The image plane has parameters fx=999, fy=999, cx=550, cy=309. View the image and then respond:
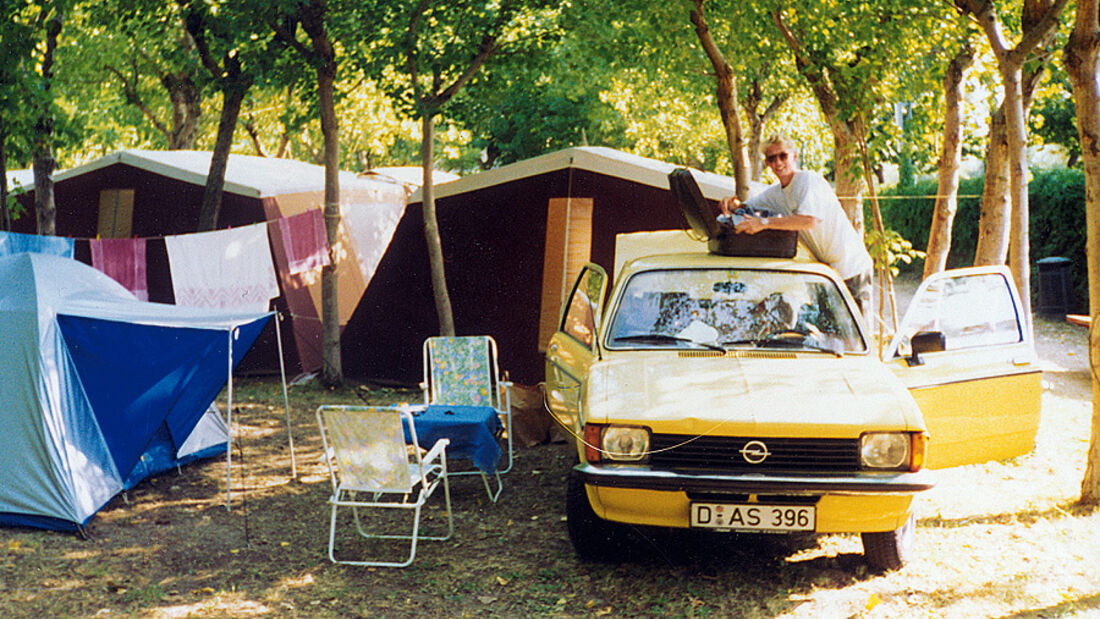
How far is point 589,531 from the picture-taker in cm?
538

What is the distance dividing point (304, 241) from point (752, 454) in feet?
27.2

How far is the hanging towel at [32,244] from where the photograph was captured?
860cm

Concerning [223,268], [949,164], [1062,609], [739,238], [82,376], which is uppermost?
[949,164]

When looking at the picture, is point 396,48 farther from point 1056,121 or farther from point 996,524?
point 1056,121

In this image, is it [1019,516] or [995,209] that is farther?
[995,209]

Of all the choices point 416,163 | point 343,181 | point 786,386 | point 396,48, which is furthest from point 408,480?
point 416,163

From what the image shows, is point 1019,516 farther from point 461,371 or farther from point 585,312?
point 461,371

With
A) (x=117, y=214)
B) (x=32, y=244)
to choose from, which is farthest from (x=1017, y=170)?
(x=117, y=214)

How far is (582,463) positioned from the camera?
4887mm

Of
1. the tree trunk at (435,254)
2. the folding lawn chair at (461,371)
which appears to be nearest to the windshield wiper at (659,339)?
the folding lawn chair at (461,371)

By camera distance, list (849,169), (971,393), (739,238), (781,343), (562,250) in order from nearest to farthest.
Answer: (971,393)
(781,343)
(739,238)
(849,169)
(562,250)

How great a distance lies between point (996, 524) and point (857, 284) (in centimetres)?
183

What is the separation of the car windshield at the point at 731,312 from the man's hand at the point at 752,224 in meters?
0.24

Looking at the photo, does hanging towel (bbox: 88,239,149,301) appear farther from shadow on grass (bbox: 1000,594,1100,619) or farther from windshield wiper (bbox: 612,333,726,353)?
shadow on grass (bbox: 1000,594,1100,619)
